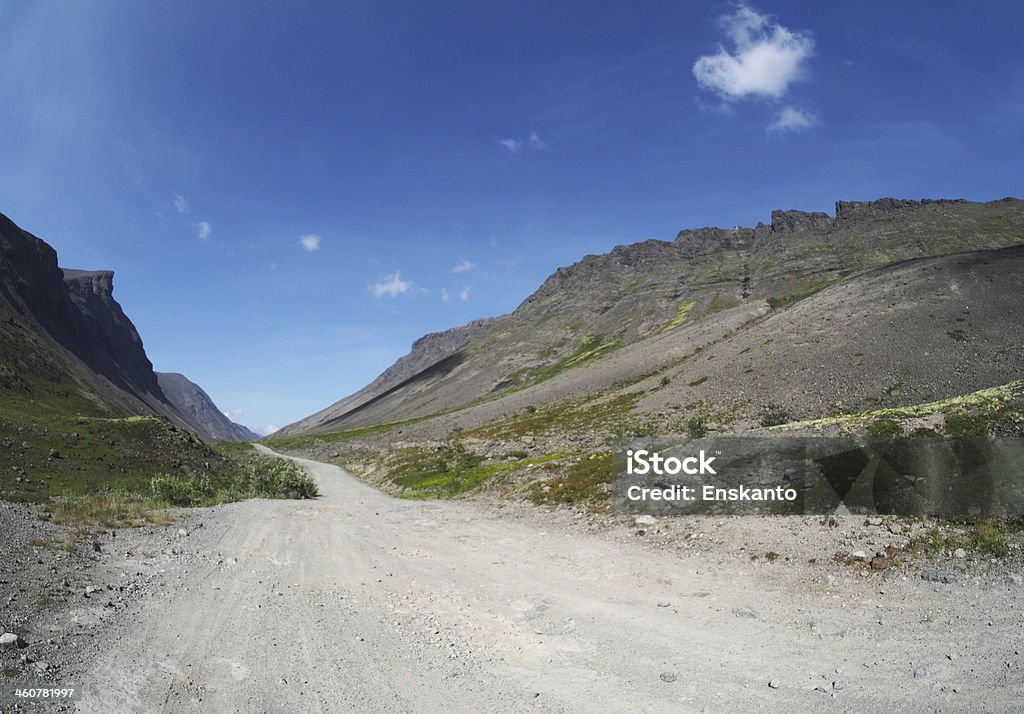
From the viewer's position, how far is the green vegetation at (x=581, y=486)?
24.7 m

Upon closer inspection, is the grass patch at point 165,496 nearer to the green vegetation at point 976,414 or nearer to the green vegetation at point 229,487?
the green vegetation at point 229,487

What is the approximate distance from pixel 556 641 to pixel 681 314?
6878 inches

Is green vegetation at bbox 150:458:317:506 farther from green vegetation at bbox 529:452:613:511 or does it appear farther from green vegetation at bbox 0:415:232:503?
green vegetation at bbox 529:452:613:511

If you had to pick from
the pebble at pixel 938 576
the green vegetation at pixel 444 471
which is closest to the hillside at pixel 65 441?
the green vegetation at pixel 444 471

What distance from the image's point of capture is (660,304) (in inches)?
7544

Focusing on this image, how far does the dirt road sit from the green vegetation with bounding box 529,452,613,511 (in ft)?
26.1

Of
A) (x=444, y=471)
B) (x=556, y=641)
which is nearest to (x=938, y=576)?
(x=556, y=641)

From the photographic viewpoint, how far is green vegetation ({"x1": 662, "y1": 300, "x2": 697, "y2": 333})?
16675 centimetres

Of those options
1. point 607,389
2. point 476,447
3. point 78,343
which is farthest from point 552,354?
point 78,343

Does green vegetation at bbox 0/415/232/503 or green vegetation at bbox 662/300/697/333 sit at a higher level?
green vegetation at bbox 662/300/697/333

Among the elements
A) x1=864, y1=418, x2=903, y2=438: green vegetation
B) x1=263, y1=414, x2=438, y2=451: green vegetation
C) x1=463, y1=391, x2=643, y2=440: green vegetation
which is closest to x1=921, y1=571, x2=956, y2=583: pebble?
x1=864, y1=418, x2=903, y2=438: green vegetation

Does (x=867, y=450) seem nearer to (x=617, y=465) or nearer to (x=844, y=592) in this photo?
(x=844, y=592)

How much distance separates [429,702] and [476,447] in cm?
5742

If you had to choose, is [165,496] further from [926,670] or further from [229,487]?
[926,670]
